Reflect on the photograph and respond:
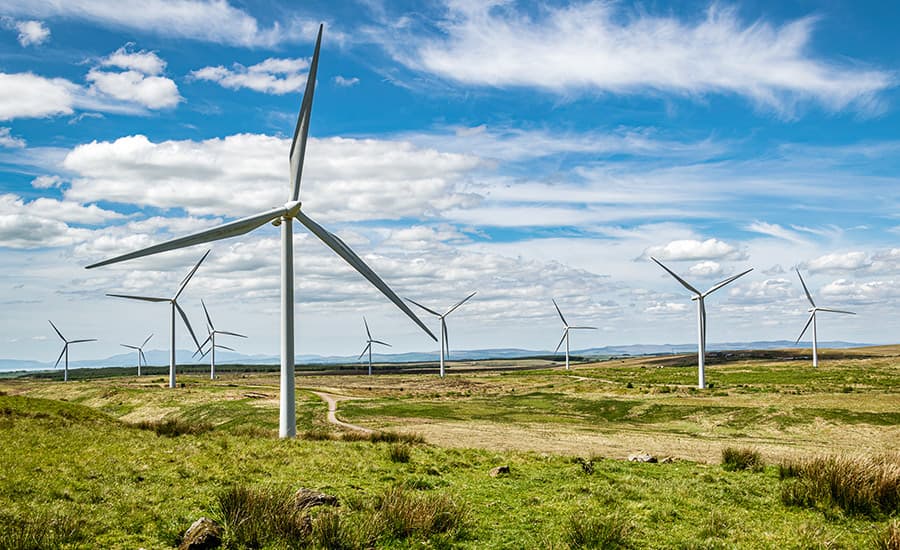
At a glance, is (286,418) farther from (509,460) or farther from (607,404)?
(607,404)

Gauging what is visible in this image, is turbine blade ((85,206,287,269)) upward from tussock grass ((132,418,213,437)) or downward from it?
upward

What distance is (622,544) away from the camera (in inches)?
571

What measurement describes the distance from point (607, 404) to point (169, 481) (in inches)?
1969

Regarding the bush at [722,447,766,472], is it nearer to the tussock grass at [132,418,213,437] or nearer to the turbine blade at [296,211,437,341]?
the turbine blade at [296,211,437,341]

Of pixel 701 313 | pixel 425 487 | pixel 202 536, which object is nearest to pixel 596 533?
pixel 425 487

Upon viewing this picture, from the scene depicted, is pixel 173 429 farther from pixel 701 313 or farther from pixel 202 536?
pixel 701 313

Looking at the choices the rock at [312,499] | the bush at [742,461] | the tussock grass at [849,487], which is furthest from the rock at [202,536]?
the bush at [742,461]

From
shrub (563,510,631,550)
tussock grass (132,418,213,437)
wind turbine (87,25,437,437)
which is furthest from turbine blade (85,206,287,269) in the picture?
shrub (563,510,631,550)

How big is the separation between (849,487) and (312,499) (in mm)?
14171

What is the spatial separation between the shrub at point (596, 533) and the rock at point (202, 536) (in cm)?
721

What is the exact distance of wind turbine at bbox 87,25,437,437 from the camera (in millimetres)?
31125

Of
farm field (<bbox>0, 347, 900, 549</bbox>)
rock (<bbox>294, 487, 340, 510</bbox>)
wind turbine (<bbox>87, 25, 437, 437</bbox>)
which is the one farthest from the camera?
wind turbine (<bbox>87, 25, 437, 437</bbox>)

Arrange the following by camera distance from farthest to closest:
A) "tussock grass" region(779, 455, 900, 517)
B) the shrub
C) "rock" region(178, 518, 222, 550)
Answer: "tussock grass" region(779, 455, 900, 517) → the shrub → "rock" region(178, 518, 222, 550)

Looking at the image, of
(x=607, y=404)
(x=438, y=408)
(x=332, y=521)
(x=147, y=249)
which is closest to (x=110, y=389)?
(x=438, y=408)
